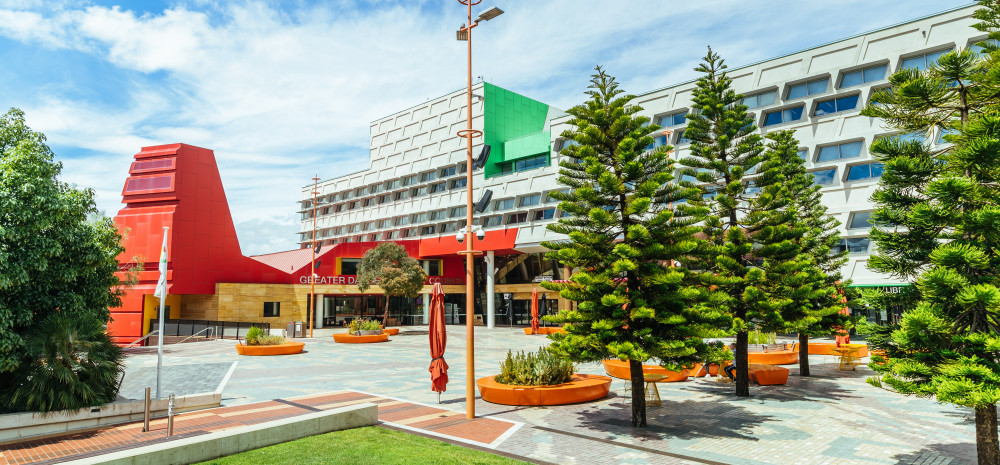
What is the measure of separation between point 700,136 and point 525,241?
2937 centimetres

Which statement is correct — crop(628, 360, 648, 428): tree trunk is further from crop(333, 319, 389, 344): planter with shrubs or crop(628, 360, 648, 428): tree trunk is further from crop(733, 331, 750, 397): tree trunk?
crop(333, 319, 389, 344): planter with shrubs

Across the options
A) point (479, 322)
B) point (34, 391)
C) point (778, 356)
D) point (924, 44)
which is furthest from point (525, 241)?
point (34, 391)

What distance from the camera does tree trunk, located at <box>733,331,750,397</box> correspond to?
15.5 metres

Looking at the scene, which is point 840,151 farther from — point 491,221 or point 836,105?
point 491,221

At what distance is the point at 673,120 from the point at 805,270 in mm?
25680

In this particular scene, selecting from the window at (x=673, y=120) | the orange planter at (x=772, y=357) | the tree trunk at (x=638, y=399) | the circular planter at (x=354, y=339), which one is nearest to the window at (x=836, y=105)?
the window at (x=673, y=120)

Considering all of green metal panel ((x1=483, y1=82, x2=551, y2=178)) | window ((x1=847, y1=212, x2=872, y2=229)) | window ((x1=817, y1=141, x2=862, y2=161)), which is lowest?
window ((x1=847, y1=212, x2=872, y2=229))

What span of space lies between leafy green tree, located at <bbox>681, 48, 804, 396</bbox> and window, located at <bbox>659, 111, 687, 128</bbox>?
2446cm

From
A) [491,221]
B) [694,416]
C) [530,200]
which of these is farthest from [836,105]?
[694,416]

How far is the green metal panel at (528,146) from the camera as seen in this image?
50.0 metres

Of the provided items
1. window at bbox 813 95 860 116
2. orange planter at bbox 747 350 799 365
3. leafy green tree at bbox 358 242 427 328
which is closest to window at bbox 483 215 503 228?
leafy green tree at bbox 358 242 427 328

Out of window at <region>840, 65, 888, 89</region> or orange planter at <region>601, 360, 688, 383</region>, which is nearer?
orange planter at <region>601, 360, 688, 383</region>

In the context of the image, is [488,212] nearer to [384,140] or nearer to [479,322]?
Answer: [479,322]

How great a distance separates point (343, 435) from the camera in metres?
10.4
